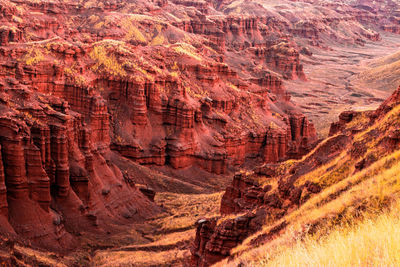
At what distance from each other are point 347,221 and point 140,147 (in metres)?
47.3

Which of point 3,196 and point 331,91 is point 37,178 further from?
point 331,91

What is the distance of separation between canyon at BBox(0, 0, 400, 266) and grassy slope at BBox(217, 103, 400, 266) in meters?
0.80

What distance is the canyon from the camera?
2656 cm

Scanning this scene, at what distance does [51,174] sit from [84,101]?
62.3 ft

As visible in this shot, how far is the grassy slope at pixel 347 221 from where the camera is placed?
9.18m

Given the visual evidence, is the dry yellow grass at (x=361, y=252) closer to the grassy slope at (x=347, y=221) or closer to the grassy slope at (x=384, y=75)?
the grassy slope at (x=347, y=221)

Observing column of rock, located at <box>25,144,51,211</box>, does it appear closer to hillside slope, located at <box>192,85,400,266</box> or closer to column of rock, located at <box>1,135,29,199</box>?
column of rock, located at <box>1,135,29,199</box>

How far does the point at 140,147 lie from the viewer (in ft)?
196

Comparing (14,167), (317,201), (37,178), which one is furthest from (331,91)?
(317,201)

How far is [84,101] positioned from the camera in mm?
53781

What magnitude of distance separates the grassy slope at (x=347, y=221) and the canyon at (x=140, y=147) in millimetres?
800

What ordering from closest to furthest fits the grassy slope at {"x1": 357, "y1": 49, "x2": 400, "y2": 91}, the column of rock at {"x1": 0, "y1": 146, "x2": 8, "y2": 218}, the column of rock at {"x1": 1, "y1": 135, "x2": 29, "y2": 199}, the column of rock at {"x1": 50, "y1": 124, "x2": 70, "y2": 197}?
the column of rock at {"x1": 0, "y1": 146, "x2": 8, "y2": 218} < the column of rock at {"x1": 1, "y1": 135, "x2": 29, "y2": 199} < the column of rock at {"x1": 50, "y1": 124, "x2": 70, "y2": 197} < the grassy slope at {"x1": 357, "y1": 49, "x2": 400, "y2": 91}

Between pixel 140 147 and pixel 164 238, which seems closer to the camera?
pixel 164 238

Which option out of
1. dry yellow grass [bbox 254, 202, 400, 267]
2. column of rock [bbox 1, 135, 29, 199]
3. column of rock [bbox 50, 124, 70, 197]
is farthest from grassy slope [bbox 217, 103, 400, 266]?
column of rock [bbox 50, 124, 70, 197]
